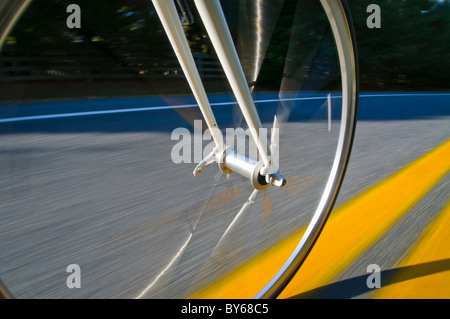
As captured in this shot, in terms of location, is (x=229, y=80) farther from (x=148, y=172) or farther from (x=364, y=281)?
(x=148, y=172)

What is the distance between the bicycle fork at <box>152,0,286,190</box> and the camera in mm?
1205

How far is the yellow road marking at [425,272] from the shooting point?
1.80 metres

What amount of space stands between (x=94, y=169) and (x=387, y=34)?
544 inches

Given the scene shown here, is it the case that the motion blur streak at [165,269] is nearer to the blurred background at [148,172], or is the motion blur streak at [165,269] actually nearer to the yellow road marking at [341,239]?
the blurred background at [148,172]

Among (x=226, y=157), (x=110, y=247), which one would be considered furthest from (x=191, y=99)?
(x=110, y=247)

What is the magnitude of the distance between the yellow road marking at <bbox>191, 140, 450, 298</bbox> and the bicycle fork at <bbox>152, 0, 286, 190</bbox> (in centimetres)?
54

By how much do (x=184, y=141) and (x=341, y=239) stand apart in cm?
111

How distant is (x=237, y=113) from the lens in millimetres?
1717

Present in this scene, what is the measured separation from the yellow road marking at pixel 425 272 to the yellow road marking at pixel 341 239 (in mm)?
232

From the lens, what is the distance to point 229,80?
1.33 metres
